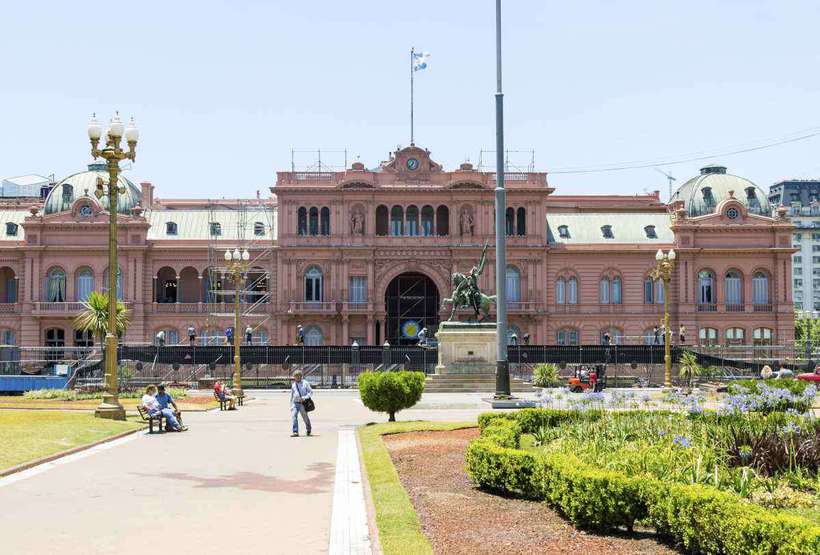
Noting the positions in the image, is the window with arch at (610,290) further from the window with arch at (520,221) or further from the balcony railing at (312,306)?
the balcony railing at (312,306)

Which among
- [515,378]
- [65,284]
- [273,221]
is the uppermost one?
[273,221]

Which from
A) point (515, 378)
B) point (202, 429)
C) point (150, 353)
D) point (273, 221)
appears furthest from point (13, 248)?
point (202, 429)

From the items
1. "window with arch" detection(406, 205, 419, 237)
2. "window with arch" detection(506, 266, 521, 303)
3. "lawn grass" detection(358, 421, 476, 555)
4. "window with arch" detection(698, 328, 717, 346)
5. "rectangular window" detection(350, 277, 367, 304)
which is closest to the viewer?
"lawn grass" detection(358, 421, 476, 555)

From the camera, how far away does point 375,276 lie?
79.6m

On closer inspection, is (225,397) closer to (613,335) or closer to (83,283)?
(83,283)

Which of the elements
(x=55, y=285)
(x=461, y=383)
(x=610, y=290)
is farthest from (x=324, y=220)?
(x=461, y=383)

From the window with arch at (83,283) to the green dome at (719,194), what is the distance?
48.6 m

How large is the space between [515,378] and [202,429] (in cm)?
3103

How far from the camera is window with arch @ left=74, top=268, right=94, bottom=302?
80562mm

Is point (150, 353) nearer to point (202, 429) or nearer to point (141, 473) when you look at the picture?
point (202, 429)

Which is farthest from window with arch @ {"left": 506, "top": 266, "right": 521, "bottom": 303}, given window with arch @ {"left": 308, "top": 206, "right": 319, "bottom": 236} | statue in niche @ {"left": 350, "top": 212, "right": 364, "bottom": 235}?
window with arch @ {"left": 308, "top": 206, "right": 319, "bottom": 236}

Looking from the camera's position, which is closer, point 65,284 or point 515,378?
point 515,378

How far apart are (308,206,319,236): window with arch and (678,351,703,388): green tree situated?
109ft

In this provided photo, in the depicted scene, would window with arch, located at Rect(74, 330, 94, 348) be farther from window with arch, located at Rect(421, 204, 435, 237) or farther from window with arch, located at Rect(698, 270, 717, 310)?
window with arch, located at Rect(698, 270, 717, 310)
